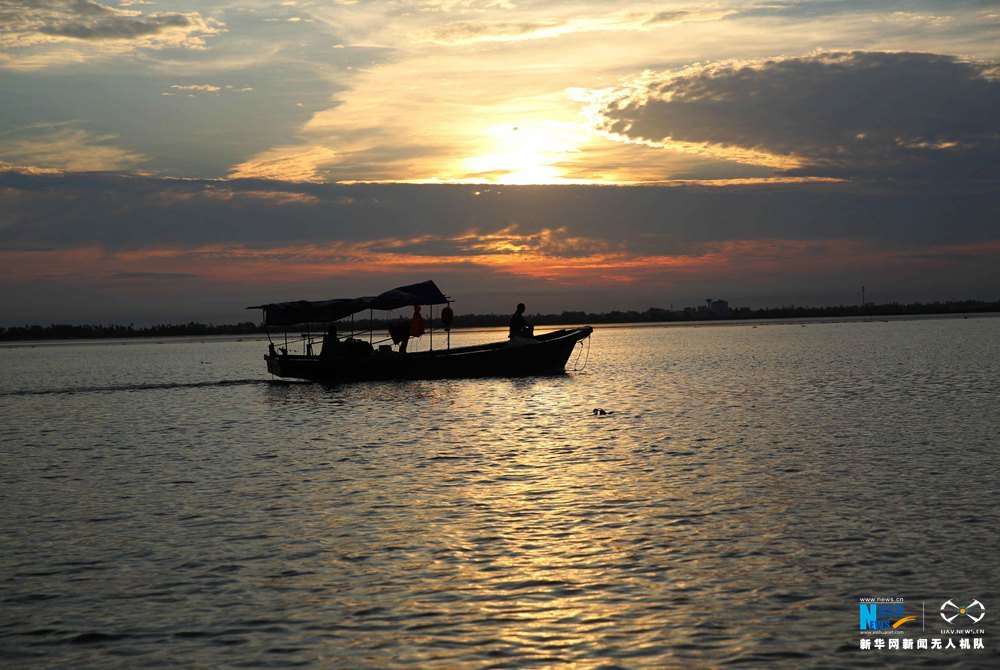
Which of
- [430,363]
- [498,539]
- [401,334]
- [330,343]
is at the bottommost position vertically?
[498,539]

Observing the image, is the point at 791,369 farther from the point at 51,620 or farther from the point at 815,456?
the point at 51,620

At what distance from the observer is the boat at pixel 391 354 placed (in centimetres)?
4409

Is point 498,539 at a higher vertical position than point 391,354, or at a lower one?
lower

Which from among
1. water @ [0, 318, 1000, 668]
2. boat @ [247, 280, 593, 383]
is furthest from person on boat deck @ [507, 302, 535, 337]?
water @ [0, 318, 1000, 668]

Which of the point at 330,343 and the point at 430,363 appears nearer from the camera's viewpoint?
the point at 430,363

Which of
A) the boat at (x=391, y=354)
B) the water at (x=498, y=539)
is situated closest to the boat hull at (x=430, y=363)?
the boat at (x=391, y=354)

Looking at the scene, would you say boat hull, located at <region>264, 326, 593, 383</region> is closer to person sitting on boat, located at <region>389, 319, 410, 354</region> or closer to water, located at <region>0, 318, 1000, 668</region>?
person sitting on boat, located at <region>389, 319, 410, 354</region>

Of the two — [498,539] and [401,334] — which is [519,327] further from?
[498,539]

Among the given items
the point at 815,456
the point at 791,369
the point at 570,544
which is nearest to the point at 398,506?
the point at 570,544

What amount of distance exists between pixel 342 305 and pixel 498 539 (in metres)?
32.3

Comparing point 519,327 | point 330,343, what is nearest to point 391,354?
point 330,343

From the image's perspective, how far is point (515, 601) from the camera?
414 inches

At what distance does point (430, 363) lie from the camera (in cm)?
→ 4409

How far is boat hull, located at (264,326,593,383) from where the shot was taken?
44125 millimetres
